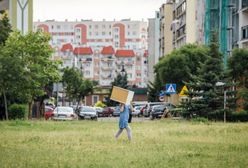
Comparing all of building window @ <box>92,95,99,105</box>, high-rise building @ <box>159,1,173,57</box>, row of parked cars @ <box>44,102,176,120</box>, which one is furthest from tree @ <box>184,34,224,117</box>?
building window @ <box>92,95,99,105</box>

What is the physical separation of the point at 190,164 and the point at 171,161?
83 centimetres

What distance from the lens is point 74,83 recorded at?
115 m

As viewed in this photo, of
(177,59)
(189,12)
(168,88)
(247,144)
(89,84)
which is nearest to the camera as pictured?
(247,144)

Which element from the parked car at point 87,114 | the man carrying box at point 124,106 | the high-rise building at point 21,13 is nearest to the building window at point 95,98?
the high-rise building at point 21,13

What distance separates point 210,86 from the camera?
169 ft

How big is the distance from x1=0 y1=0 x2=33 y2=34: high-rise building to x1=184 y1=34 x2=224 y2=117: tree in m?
38.4

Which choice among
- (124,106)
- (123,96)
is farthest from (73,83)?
(124,106)


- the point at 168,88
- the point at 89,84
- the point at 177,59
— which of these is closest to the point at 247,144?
the point at 168,88

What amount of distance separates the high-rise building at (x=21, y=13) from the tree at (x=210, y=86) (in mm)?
38365

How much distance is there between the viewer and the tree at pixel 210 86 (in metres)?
51.1

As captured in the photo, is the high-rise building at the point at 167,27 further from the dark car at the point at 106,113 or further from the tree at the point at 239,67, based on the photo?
the tree at the point at 239,67

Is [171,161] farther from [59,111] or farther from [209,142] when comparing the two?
[59,111]

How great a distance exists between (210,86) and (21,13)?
132ft

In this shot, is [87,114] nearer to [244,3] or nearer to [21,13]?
[244,3]
